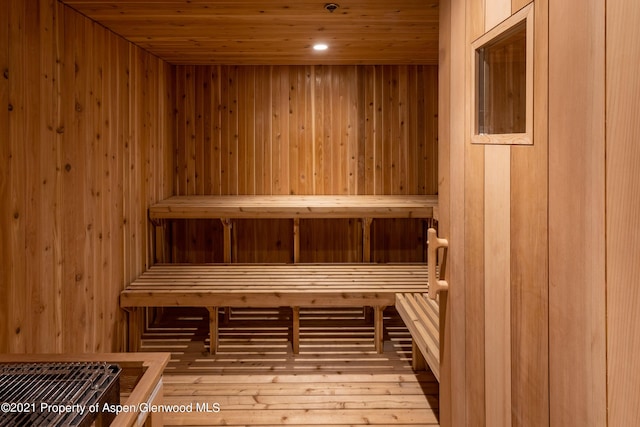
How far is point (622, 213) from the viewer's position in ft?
2.83

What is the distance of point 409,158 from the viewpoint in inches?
204

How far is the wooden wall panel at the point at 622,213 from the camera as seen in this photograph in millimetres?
829

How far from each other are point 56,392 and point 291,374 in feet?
7.77

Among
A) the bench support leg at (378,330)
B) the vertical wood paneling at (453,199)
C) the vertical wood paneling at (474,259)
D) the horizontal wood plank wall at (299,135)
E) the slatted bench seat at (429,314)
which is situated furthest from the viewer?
the horizontal wood plank wall at (299,135)

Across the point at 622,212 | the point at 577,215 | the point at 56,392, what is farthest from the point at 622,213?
the point at 56,392

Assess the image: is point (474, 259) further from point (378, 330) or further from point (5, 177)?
point (378, 330)

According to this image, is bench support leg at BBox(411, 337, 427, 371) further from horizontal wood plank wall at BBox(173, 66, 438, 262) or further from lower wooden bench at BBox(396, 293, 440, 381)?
horizontal wood plank wall at BBox(173, 66, 438, 262)

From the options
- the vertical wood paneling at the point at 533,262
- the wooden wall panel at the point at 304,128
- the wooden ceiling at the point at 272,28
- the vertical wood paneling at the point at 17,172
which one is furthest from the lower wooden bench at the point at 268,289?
the vertical wood paneling at the point at 533,262

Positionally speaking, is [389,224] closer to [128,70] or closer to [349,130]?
[349,130]

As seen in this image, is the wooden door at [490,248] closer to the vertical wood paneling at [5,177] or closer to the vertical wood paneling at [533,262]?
the vertical wood paneling at [533,262]

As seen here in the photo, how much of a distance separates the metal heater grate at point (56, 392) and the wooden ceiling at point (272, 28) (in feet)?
6.77

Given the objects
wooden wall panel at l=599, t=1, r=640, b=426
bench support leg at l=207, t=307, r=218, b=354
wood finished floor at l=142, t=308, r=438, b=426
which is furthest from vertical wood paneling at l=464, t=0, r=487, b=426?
bench support leg at l=207, t=307, r=218, b=354

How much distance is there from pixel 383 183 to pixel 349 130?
1.94 feet

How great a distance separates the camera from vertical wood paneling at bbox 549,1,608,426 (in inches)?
36.6
